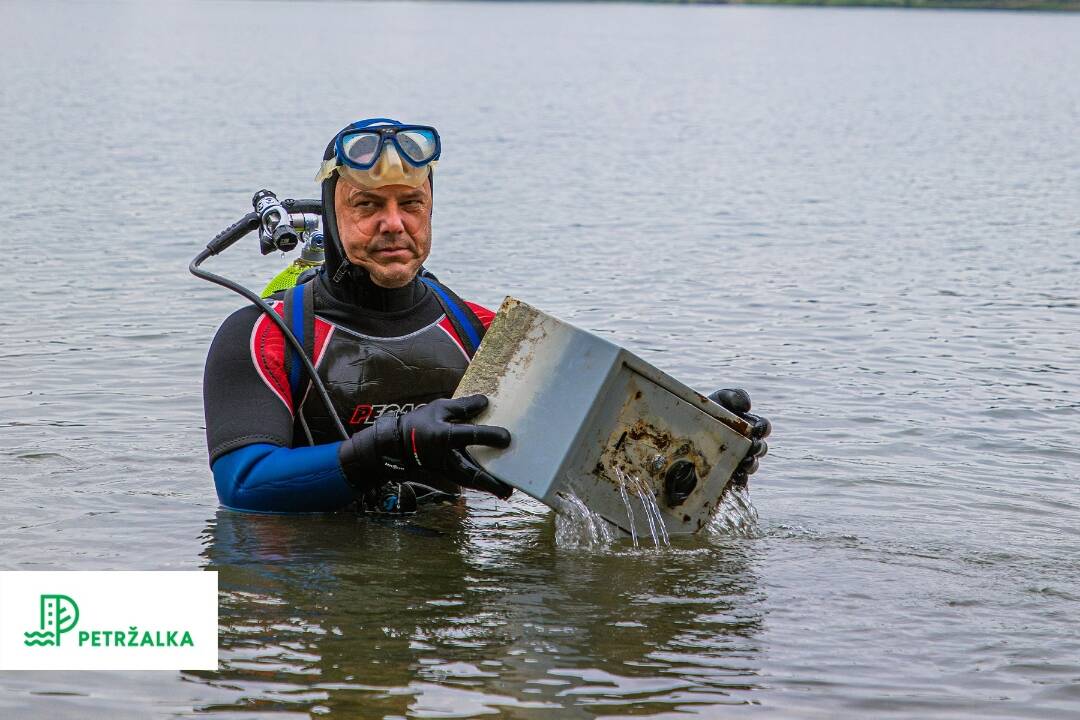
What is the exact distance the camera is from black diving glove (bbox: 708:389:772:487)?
486cm

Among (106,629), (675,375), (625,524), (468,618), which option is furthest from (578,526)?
(675,375)

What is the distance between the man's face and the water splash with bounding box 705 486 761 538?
1.68m

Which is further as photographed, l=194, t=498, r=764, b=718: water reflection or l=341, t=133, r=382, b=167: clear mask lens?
l=341, t=133, r=382, b=167: clear mask lens

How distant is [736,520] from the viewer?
19.5 feet

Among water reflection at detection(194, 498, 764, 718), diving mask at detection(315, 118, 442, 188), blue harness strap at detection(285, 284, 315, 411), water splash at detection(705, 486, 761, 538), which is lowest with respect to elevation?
water reflection at detection(194, 498, 764, 718)

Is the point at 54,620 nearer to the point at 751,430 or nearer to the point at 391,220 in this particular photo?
the point at 391,220

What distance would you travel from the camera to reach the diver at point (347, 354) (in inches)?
194

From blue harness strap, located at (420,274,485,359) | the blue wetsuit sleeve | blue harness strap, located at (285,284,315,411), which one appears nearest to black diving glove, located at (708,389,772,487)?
blue harness strap, located at (420,274,485,359)

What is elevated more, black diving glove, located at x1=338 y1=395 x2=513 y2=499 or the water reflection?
black diving glove, located at x1=338 y1=395 x2=513 y2=499

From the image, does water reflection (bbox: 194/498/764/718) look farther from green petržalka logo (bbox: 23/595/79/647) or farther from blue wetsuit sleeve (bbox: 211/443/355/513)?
green petržalka logo (bbox: 23/595/79/647)

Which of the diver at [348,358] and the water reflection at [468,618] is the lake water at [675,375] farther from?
the diver at [348,358]

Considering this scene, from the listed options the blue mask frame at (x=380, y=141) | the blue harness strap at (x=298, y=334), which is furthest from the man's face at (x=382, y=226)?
the blue harness strap at (x=298, y=334)

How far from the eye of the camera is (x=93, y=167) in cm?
2056

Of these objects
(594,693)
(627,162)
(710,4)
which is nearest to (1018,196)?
(627,162)
